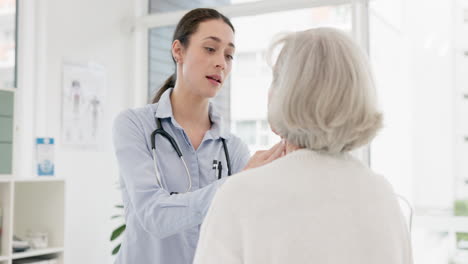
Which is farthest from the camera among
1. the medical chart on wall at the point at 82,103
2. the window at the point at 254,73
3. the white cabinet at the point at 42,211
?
the window at the point at 254,73

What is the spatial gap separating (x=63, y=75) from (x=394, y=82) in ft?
6.78

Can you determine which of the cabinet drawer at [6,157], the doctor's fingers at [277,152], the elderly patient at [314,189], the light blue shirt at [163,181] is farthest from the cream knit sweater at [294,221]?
the cabinet drawer at [6,157]

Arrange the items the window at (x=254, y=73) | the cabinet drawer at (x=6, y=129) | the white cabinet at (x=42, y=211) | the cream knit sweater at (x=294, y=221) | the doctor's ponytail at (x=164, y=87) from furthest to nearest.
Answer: the window at (x=254, y=73) < the white cabinet at (x=42, y=211) < the cabinet drawer at (x=6, y=129) < the doctor's ponytail at (x=164, y=87) < the cream knit sweater at (x=294, y=221)

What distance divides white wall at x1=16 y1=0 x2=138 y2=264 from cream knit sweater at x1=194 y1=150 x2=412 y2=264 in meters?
2.66

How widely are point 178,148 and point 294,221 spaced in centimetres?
75

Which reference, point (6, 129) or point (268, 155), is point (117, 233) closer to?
point (6, 129)

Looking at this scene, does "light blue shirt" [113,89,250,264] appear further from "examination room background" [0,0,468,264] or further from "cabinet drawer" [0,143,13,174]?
"examination room background" [0,0,468,264]

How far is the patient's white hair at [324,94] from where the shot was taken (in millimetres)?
875

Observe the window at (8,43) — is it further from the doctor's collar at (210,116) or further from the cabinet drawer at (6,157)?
the doctor's collar at (210,116)

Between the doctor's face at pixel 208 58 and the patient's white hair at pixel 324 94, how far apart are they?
0.67m

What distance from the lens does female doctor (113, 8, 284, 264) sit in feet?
4.51

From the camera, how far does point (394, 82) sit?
3336 mm

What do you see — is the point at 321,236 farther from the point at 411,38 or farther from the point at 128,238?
the point at 411,38

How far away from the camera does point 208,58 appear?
1.60 m
